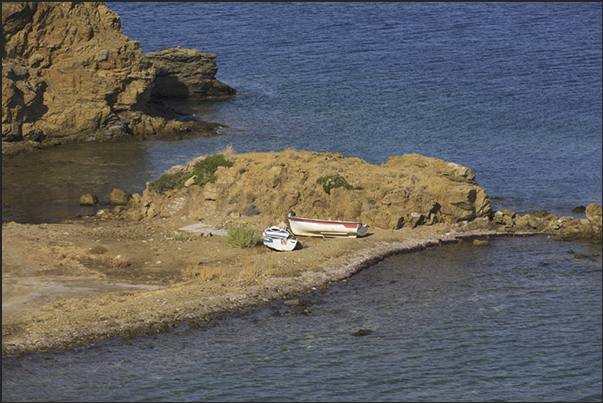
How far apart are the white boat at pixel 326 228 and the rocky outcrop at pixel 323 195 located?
248cm

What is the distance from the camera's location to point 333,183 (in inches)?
1738

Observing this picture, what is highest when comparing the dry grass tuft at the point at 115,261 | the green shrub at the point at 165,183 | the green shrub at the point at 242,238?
the green shrub at the point at 165,183

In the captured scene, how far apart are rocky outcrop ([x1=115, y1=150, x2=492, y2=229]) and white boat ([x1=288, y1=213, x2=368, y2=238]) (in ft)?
8.12

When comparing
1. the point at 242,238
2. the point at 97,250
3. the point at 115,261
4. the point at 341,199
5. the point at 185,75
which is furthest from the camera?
the point at 185,75

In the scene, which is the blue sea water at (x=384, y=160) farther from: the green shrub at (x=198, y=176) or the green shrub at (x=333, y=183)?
the green shrub at (x=333, y=183)

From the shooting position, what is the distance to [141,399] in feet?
80.9

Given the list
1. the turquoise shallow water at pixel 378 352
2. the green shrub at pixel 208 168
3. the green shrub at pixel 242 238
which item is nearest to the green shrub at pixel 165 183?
the green shrub at pixel 208 168

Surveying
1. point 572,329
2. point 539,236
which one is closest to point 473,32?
point 539,236

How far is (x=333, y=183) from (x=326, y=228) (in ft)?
13.7

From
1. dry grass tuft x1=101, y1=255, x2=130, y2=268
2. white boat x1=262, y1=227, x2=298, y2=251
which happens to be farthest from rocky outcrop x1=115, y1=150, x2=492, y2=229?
dry grass tuft x1=101, y1=255, x2=130, y2=268

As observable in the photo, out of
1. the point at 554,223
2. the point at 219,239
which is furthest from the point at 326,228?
the point at 554,223

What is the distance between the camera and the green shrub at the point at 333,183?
145ft

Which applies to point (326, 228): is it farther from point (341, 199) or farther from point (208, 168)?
point (208, 168)

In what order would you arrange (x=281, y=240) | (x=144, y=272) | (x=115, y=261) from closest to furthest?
(x=144, y=272), (x=115, y=261), (x=281, y=240)
